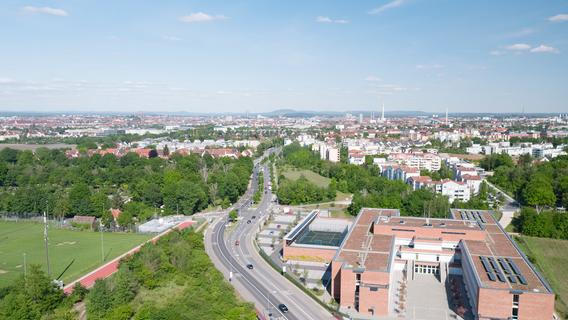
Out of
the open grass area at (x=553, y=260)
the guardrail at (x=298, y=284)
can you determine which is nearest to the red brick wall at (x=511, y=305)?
the open grass area at (x=553, y=260)

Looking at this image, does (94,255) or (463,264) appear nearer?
(463,264)

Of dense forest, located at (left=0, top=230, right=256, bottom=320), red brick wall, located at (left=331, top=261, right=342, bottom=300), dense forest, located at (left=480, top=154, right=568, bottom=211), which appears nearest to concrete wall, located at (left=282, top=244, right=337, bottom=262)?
red brick wall, located at (left=331, top=261, right=342, bottom=300)

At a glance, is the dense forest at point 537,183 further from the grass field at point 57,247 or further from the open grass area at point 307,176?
the grass field at point 57,247

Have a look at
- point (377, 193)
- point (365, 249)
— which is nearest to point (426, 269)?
point (365, 249)

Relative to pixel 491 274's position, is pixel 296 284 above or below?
below

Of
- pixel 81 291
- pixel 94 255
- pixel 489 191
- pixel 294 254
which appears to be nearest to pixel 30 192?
pixel 94 255

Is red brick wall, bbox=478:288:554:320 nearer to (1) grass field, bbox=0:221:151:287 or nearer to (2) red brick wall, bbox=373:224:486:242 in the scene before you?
(2) red brick wall, bbox=373:224:486:242

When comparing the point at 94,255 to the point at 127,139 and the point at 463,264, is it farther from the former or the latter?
the point at 127,139
